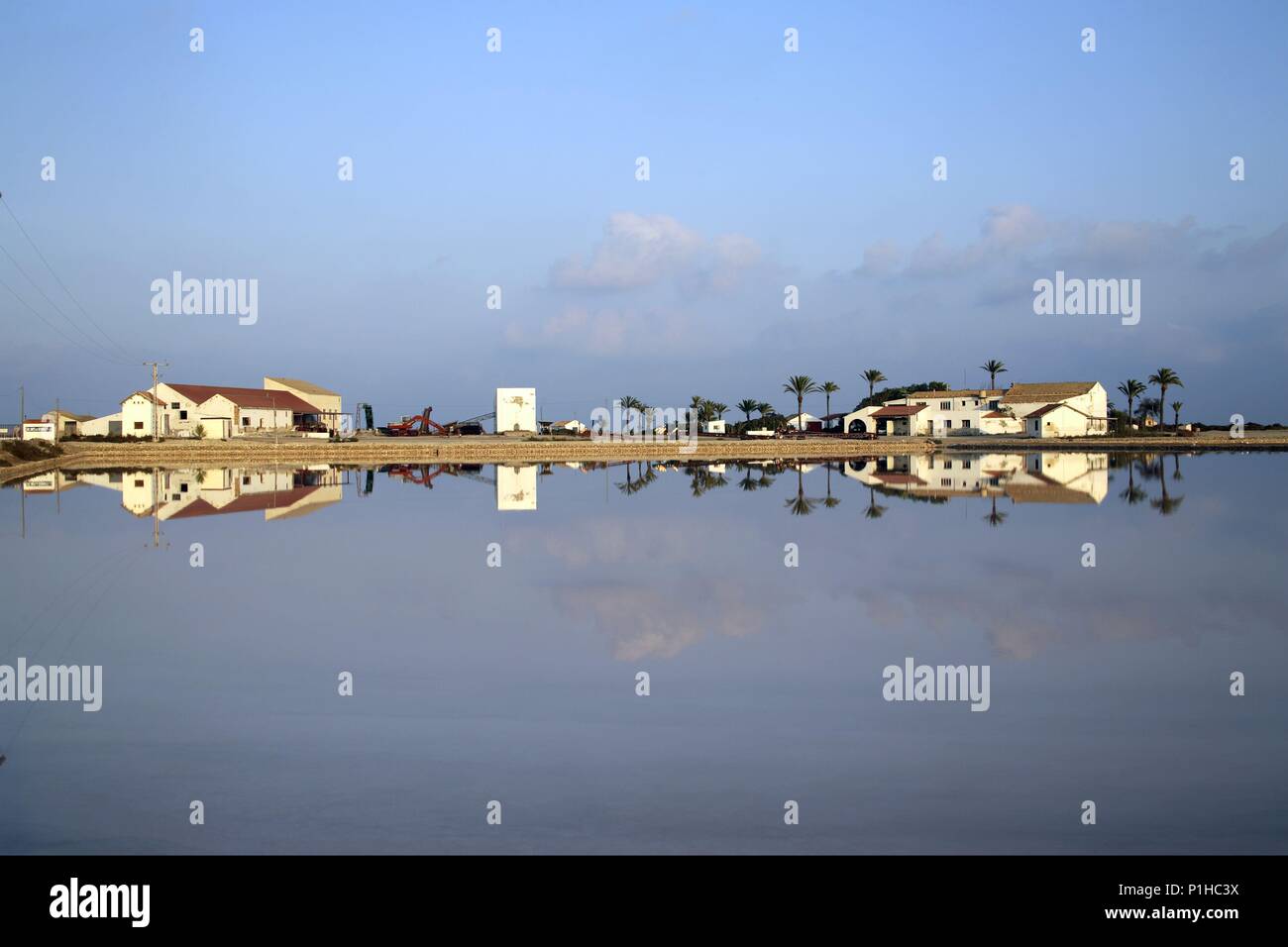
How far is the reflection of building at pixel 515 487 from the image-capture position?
90.1 ft

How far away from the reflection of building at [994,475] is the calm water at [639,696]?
1129cm

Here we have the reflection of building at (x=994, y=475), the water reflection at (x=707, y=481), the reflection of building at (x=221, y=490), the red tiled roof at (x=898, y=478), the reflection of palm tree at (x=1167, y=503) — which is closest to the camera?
the reflection of palm tree at (x=1167, y=503)

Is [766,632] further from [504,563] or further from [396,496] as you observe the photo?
[396,496]

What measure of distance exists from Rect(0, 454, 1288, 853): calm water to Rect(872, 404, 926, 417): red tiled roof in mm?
58817

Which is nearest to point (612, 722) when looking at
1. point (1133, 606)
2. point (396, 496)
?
point (1133, 606)

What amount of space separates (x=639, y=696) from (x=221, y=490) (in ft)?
90.0

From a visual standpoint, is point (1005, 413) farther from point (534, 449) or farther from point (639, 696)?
point (639, 696)

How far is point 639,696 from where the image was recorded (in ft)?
26.6

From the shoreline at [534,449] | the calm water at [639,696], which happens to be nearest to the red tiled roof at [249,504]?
the calm water at [639,696]

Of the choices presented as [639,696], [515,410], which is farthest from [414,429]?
[639,696]

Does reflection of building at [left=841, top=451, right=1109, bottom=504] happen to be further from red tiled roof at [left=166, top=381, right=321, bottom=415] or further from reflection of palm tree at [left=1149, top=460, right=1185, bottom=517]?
red tiled roof at [left=166, top=381, right=321, bottom=415]

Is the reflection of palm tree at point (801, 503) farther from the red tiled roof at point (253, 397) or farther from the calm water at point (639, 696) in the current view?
the red tiled roof at point (253, 397)
